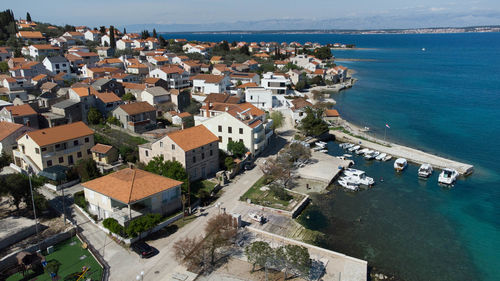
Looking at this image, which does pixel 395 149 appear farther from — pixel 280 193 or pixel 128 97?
pixel 128 97

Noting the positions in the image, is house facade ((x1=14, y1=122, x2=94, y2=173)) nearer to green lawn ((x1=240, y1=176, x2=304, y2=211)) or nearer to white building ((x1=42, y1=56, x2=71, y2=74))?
green lawn ((x1=240, y1=176, x2=304, y2=211))

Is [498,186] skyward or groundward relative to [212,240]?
groundward

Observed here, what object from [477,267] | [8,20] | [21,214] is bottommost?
[477,267]

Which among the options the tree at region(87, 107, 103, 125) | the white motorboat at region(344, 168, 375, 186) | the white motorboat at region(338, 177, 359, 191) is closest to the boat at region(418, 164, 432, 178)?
the white motorboat at region(344, 168, 375, 186)

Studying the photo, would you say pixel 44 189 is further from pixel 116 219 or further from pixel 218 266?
pixel 218 266

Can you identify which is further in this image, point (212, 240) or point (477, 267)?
point (477, 267)

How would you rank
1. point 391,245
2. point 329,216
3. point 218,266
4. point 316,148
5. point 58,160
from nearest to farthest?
point 218,266 < point 391,245 < point 329,216 < point 58,160 < point 316,148

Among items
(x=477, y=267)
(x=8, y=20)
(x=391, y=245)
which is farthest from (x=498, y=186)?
(x=8, y=20)
